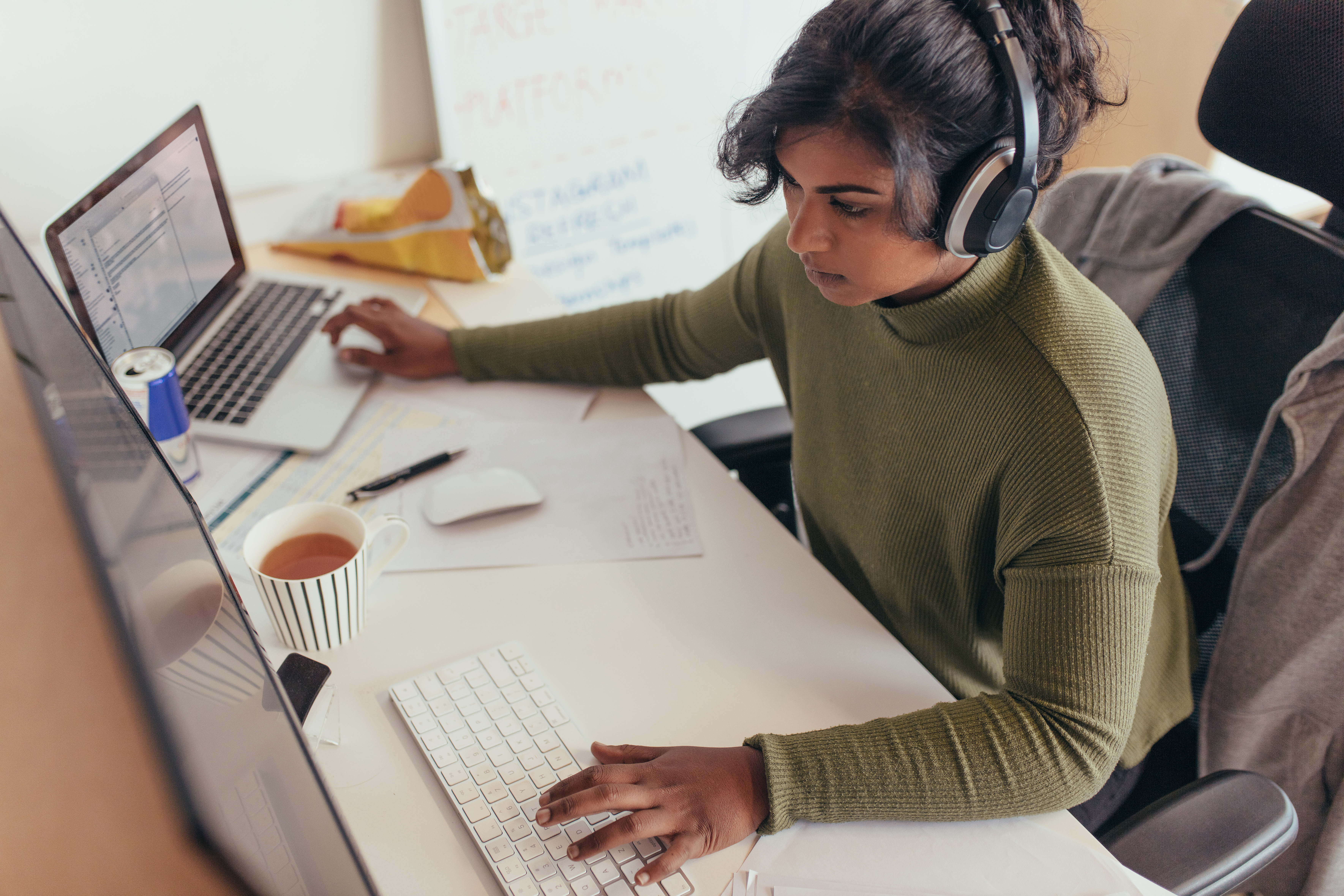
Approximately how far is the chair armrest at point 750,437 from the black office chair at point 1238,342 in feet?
1.32

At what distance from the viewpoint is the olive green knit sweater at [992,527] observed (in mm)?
629

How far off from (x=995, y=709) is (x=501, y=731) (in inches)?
14.2

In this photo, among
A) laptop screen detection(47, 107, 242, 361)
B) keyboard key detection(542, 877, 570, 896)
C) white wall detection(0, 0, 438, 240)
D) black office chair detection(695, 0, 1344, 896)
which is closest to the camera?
keyboard key detection(542, 877, 570, 896)

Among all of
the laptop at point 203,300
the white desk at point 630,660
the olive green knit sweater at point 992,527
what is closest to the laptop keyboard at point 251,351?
the laptop at point 203,300

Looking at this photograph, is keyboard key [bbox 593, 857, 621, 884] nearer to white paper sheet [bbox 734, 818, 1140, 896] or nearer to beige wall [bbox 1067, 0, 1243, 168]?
white paper sheet [bbox 734, 818, 1140, 896]

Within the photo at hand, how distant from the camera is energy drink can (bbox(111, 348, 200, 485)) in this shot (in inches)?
31.5

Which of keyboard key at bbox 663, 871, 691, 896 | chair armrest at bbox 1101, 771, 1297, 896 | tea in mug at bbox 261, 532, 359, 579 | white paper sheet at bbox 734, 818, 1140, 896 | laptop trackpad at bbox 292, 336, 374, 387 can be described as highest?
tea in mug at bbox 261, 532, 359, 579

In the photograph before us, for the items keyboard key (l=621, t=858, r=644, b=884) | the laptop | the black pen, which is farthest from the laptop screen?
keyboard key (l=621, t=858, r=644, b=884)

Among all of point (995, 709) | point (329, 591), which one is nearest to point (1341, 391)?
point (995, 709)

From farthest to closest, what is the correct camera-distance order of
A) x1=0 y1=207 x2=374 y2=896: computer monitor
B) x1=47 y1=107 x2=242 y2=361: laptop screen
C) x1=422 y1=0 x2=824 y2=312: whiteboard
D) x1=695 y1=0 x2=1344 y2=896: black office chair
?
x1=422 y1=0 x2=824 y2=312: whiteboard
x1=47 y1=107 x2=242 y2=361: laptop screen
x1=695 y1=0 x2=1344 y2=896: black office chair
x1=0 y1=207 x2=374 y2=896: computer monitor

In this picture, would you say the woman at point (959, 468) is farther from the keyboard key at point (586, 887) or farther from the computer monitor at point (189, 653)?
the computer monitor at point (189, 653)

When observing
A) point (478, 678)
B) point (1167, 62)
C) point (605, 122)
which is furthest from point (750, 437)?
point (1167, 62)

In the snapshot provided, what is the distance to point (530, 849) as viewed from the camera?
0.60 metres

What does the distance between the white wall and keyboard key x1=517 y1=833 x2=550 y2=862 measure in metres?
0.98
